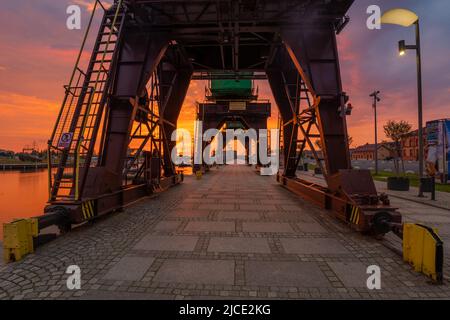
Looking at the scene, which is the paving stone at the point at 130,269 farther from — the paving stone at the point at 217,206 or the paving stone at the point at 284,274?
the paving stone at the point at 217,206

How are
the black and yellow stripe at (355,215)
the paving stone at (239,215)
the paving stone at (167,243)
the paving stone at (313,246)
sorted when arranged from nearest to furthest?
the paving stone at (313,246)
the paving stone at (167,243)
the black and yellow stripe at (355,215)
the paving stone at (239,215)

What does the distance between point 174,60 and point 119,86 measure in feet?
22.1

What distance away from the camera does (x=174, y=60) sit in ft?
49.7

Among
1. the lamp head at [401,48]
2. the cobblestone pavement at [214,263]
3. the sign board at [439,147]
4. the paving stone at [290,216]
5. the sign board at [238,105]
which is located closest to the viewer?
the cobblestone pavement at [214,263]

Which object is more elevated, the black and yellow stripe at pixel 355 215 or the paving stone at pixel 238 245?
the black and yellow stripe at pixel 355 215

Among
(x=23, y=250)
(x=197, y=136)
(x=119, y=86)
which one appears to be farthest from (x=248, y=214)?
(x=197, y=136)

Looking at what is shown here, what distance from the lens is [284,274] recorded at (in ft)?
13.5

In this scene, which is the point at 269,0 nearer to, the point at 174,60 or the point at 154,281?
the point at 174,60

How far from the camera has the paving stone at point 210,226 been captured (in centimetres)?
667

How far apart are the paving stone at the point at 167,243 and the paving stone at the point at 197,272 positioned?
0.69m

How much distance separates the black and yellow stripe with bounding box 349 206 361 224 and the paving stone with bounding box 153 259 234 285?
357 cm

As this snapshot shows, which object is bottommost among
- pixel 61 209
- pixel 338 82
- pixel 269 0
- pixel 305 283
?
pixel 305 283

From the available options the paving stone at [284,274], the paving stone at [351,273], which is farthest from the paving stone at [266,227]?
the paving stone at [351,273]

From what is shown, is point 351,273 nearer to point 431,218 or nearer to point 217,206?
point 431,218
